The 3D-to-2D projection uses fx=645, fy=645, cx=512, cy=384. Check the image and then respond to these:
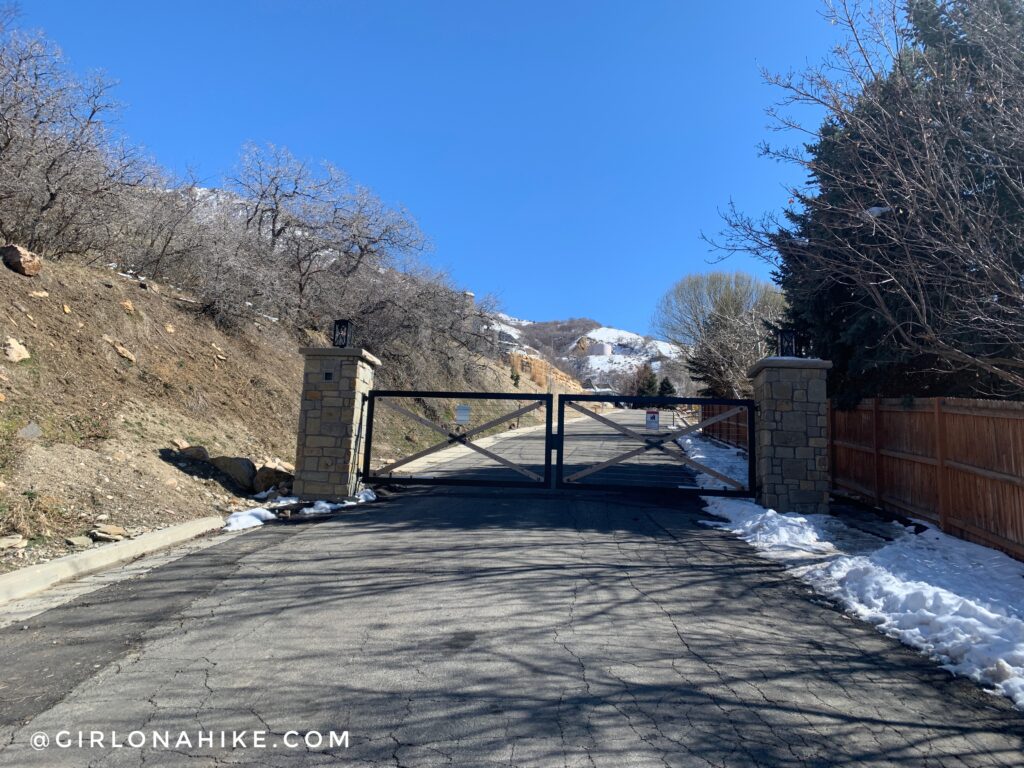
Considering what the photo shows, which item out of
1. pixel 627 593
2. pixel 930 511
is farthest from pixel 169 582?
pixel 930 511

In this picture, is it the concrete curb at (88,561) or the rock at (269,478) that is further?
the rock at (269,478)

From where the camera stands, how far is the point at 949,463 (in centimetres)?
798

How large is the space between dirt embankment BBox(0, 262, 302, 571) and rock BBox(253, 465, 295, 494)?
0.66 m

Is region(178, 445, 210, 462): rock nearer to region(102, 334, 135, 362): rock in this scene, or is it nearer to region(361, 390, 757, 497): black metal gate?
region(102, 334, 135, 362): rock

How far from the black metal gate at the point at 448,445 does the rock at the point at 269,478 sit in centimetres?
133

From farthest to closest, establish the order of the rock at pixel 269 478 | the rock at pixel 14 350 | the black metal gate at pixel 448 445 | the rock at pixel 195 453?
the black metal gate at pixel 448 445 < the rock at pixel 269 478 < the rock at pixel 195 453 < the rock at pixel 14 350

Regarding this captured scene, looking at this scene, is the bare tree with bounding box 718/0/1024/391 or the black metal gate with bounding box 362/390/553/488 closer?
the bare tree with bounding box 718/0/1024/391

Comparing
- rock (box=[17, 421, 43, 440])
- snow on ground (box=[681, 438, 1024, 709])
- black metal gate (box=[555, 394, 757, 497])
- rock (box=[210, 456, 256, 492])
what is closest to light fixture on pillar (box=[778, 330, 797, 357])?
black metal gate (box=[555, 394, 757, 497])

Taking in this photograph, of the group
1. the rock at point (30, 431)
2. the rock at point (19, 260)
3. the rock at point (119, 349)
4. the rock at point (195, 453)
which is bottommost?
the rock at point (195, 453)

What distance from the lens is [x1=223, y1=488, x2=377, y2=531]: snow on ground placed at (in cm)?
841

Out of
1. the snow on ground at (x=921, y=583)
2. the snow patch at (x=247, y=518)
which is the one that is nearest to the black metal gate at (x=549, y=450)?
the snow on ground at (x=921, y=583)

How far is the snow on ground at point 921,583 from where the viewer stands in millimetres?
4168

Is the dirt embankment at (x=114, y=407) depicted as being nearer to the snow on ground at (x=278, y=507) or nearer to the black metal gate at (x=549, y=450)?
the snow on ground at (x=278, y=507)

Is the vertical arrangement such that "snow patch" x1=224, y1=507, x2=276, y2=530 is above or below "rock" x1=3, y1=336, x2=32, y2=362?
below
